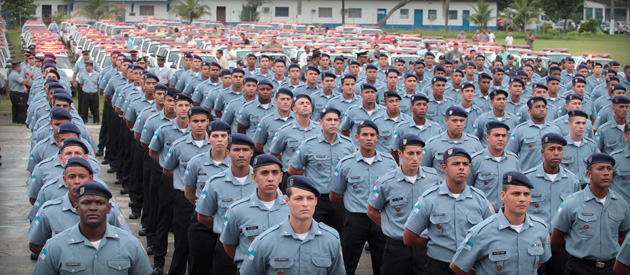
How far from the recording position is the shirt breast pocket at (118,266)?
5641 millimetres

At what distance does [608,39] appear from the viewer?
36188 mm

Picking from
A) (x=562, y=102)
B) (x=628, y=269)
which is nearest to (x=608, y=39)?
(x=562, y=102)

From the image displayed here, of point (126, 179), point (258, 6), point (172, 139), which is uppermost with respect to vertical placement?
point (258, 6)

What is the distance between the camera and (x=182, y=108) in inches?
406

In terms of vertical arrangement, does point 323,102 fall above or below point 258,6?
below

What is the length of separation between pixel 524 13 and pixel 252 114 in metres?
50.4

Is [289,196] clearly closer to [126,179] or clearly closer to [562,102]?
[126,179]

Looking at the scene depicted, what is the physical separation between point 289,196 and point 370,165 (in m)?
2.60

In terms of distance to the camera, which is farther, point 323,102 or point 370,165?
point 323,102

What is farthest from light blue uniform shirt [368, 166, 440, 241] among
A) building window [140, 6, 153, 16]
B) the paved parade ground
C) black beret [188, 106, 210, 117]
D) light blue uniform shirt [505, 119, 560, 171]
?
building window [140, 6, 153, 16]

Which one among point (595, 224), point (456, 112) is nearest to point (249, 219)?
point (595, 224)

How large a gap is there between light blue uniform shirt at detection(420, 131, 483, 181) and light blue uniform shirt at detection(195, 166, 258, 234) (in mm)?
2688

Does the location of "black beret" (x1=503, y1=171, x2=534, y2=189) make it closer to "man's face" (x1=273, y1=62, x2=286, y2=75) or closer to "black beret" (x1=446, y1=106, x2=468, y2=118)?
"black beret" (x1=446, y1=106, x2=468, y2=118)

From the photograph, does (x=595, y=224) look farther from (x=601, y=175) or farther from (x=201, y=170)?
(x=201, y=170)
